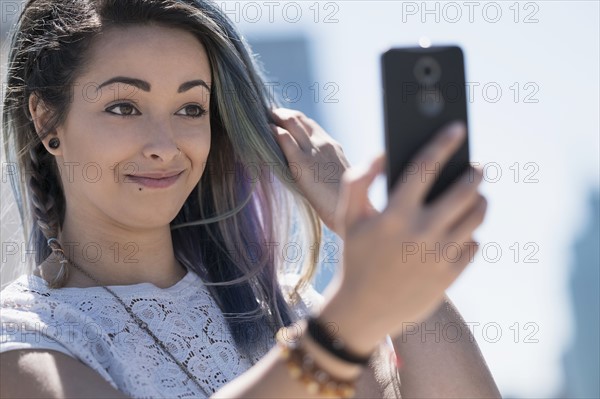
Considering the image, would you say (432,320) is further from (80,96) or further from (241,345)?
(80,96)

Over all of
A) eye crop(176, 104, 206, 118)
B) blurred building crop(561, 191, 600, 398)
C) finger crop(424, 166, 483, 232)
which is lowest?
blurred building crop(561, 191, 600, 398)

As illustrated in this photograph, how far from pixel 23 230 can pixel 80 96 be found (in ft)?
1.67

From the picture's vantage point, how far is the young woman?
2.52 m

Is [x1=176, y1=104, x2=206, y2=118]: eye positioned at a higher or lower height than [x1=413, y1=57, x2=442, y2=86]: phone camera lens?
lower

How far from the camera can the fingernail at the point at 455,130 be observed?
1.56 meters

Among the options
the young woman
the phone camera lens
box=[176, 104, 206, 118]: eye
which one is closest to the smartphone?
the phone camera lens

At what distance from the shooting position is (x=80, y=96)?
107 inches

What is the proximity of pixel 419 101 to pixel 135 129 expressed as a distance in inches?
46.9

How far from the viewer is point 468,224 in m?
1.53

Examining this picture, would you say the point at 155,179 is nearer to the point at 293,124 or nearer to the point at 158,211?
the point at 158,211

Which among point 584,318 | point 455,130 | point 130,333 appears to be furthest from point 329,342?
point 584,318

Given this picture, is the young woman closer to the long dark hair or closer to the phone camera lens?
the long dark hair

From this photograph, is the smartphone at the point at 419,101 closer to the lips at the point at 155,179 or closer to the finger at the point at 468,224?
the finger at the point at 468,224

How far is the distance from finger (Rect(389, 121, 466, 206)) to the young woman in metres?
0.94
